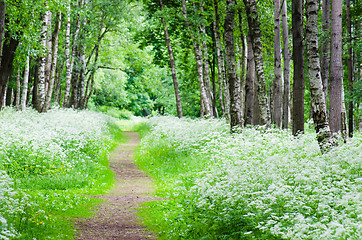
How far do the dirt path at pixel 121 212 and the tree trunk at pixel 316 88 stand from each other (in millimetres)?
4496

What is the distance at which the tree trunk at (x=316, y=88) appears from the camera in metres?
8.81

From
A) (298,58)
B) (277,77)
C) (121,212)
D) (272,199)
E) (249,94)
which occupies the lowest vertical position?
(121,212)

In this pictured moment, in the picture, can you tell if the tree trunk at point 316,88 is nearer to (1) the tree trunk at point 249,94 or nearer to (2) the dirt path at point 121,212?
(2) the dirt path at point 121,212

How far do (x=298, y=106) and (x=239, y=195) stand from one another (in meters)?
6.47

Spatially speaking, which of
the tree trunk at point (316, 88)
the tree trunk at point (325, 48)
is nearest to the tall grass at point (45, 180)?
the tree trunk at point (316, 88)

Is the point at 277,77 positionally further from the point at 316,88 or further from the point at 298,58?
the point at 316,88

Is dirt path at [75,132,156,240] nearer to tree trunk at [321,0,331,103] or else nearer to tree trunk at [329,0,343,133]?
tree trunk at [329,0,343,133]

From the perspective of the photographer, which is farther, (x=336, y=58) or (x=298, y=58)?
(x=298, y=58)

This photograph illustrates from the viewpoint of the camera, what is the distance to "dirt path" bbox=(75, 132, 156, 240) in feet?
25.1

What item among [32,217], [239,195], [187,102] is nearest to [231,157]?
[239,195]

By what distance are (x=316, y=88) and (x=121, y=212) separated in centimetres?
555

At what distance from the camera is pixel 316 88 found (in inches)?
359

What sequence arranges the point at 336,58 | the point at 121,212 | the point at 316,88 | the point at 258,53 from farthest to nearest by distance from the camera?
1. the point at 258,53
2. the point at 336,58
3. the point at 121,212
4. the point at 316,88

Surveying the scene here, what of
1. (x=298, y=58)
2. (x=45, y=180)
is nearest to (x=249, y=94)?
(x=298, y=58)
